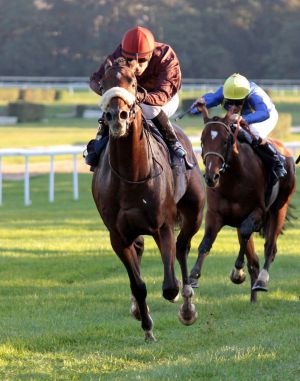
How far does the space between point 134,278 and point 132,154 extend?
34.2 inches

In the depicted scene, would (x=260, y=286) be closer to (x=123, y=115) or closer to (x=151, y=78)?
(x=151, y=78)

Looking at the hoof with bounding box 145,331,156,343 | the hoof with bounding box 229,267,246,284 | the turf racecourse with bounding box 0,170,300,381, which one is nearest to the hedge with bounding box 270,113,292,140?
Answer: the turf racecourse with bounding box 0,170,300,381

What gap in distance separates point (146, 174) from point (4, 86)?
1893 inches

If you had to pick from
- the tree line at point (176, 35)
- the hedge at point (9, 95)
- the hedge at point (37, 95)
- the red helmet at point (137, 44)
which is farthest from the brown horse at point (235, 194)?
the tree line at point (176, 35)

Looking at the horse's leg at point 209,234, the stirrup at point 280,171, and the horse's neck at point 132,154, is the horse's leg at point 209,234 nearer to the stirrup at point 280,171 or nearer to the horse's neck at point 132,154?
the stirrup at point 280,171

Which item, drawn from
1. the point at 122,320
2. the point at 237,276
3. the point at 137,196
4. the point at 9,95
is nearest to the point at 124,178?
the point at 137,196

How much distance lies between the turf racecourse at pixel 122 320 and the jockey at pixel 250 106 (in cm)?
114

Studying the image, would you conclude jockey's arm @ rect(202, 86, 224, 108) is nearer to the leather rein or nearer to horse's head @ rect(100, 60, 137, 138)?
the leather rein

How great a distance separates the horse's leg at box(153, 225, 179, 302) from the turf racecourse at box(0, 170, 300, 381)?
0.35 meters

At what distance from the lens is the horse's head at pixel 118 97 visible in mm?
5973

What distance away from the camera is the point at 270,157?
916cm

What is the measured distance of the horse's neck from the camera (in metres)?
6.54

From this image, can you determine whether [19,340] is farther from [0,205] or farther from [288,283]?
[0,205]

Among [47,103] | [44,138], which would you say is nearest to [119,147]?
[44,138]
